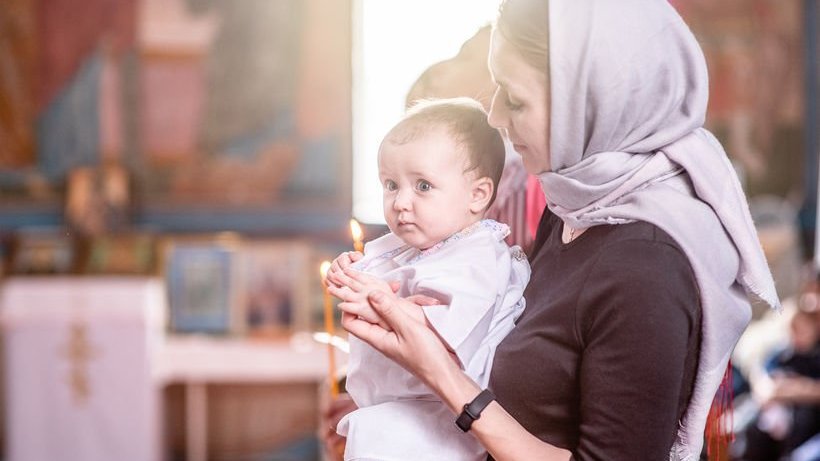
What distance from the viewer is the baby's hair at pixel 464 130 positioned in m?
1.34

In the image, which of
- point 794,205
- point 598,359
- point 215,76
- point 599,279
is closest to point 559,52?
point 599,279

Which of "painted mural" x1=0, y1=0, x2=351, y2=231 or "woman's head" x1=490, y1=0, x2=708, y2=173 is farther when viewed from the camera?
"painted mural" x1=0, y1=0, x2=351, y2=231

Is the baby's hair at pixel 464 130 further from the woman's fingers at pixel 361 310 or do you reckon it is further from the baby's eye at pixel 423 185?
the woman's fingers at pixel 361 310

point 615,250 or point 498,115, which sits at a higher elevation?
point 498,115

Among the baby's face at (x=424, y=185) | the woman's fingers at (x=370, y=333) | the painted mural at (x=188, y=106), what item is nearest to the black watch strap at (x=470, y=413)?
the woman's fingers at (x=370, y=333)

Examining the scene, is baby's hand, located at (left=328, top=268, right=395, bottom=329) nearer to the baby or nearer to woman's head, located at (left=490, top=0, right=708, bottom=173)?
the baby

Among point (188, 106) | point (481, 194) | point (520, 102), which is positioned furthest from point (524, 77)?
point (188, 106)

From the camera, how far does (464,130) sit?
1.35 metres

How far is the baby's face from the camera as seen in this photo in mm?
1322

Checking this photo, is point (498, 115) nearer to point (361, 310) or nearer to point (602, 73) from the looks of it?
point (602, 73)

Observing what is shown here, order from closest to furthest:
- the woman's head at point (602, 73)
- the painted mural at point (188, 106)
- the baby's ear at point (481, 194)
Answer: the woman's head at point (602, 73), the baby's ear at point (481, 194), the painted mural at point (188, 106)

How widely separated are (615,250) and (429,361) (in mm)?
293

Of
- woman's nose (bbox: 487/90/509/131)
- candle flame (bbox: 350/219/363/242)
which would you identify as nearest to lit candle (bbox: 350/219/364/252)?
candle flame (bbox: 350/219/363/242)

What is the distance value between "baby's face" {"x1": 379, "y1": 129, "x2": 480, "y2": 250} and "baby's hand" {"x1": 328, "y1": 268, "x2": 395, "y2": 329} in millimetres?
86
